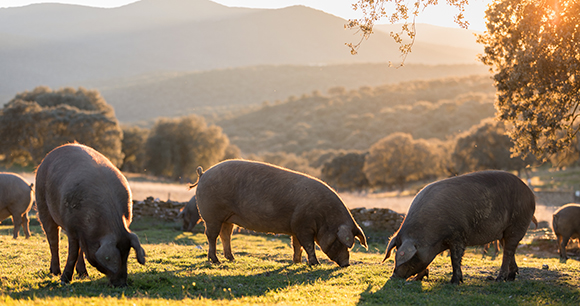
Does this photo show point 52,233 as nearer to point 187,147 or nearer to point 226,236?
point 226,236

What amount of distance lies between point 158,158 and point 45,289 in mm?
56788

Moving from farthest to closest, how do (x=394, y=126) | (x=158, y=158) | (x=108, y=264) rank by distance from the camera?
(x=394, y=126), (x=158, y=158), (x=108, y=264)

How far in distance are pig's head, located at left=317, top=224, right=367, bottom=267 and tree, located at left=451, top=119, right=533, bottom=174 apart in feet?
158

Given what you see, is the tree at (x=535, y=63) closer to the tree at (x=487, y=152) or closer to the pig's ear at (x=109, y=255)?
the pig's ear at (x=109, y=255)

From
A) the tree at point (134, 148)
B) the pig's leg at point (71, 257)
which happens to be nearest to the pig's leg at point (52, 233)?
the pig's leg at point (71, 257)

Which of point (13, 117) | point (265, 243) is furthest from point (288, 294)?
point (13, 117)

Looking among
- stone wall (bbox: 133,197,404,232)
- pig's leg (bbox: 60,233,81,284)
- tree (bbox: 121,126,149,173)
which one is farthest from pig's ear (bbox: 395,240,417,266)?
tree (bbox: 121,126,149,173)

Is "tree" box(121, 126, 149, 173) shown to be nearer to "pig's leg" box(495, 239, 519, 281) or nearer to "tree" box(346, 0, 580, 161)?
"tree" box(346, 0, 580, 161)

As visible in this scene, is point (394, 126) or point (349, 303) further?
point (394, 126)

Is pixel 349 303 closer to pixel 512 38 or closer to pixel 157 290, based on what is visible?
pixel 157 290

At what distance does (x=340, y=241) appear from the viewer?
10148mm

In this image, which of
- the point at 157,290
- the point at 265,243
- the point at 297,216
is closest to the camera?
the point at 157,290

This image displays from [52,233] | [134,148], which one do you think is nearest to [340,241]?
[52,233]

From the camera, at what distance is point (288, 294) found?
796 cm
